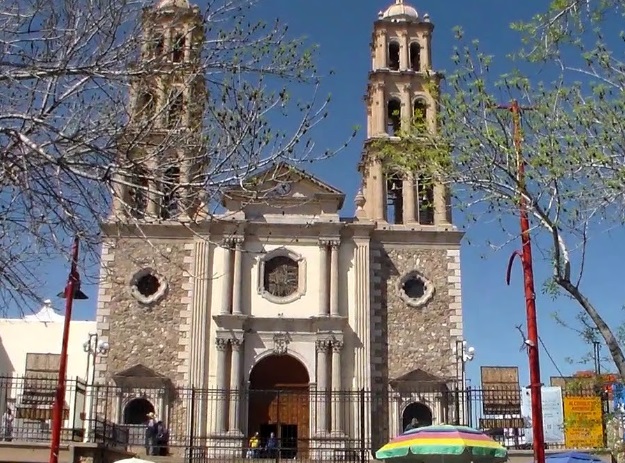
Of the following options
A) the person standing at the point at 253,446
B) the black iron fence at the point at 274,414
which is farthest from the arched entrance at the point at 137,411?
the person standing at the point at 253,446

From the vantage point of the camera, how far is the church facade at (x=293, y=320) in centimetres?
2412

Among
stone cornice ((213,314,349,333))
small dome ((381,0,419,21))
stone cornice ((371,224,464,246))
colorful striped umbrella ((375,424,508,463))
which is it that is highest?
small dome ((381,0,419,21))

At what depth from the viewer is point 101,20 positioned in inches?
327

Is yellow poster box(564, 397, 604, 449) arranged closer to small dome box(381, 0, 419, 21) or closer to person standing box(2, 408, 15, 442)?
person standing box(2, 408, 15, 442)

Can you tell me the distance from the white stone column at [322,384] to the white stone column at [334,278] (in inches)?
38.1

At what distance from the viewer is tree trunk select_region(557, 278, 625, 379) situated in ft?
33.0

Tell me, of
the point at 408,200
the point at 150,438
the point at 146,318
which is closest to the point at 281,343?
the point at 146,318

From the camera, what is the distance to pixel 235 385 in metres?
24.2

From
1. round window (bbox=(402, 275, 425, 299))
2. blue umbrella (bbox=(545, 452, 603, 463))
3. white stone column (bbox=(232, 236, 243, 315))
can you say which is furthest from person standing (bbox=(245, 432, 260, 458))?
blue umbrella (bbox=(545, 452, 603, 463))

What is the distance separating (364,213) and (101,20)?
18623mm

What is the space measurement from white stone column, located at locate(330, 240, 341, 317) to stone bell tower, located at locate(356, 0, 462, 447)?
112cm

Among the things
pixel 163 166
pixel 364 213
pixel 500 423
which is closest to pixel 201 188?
pixel 163 166

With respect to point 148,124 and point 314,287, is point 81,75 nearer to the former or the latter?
point 148,124

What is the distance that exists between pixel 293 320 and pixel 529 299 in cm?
1339
